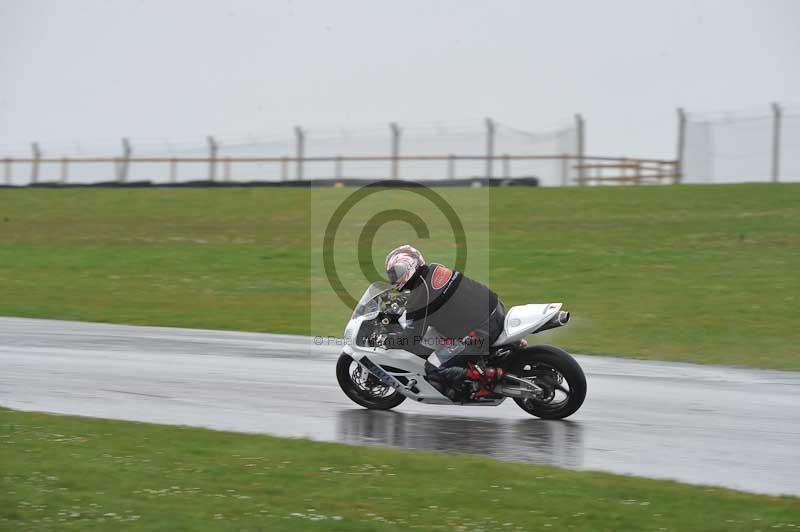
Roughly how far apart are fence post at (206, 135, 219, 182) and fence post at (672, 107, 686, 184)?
16.7m

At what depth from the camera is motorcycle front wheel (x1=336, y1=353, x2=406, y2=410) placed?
10930 mm

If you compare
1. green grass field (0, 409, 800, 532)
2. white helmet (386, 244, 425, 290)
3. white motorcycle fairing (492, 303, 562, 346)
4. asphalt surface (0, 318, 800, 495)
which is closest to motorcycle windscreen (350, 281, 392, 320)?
white helmet (386, 244, 425, 290)

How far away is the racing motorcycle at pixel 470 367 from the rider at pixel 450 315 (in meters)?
0.04

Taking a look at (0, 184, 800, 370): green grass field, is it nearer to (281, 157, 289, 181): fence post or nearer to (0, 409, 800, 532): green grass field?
(281, 157, 289, 181): fence post

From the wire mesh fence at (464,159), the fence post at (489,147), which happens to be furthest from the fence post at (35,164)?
the fence post at (489,147)

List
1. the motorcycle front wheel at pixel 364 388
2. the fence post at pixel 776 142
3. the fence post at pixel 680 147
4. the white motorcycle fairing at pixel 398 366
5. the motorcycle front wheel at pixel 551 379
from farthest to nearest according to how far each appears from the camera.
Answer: the fence post at pixel 680 147 → the fence post at pixel 776 142 → the motorcycle front wheel at pixel 364 388 → the white motorcycle fairing at pixel 398 366 → the motorcycle front wheel at pixel 551 379

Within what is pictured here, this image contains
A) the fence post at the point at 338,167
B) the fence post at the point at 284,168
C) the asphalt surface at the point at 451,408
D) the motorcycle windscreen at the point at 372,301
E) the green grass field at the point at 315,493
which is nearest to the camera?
the green grass field at the point at 315,493

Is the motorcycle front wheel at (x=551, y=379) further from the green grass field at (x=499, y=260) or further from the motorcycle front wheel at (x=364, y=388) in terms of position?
the green grass field at (x=499, y=260)

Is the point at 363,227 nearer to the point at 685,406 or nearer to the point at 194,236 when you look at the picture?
the point at 194,236

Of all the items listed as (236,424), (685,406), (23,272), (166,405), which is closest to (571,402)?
(685,406)

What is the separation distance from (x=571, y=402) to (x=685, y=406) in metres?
1.44

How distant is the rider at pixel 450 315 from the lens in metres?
10.3

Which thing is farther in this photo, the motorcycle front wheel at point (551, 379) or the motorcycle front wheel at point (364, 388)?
the motorcycle front wheel at point (364, 388)

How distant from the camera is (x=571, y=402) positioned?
10.2 meters
